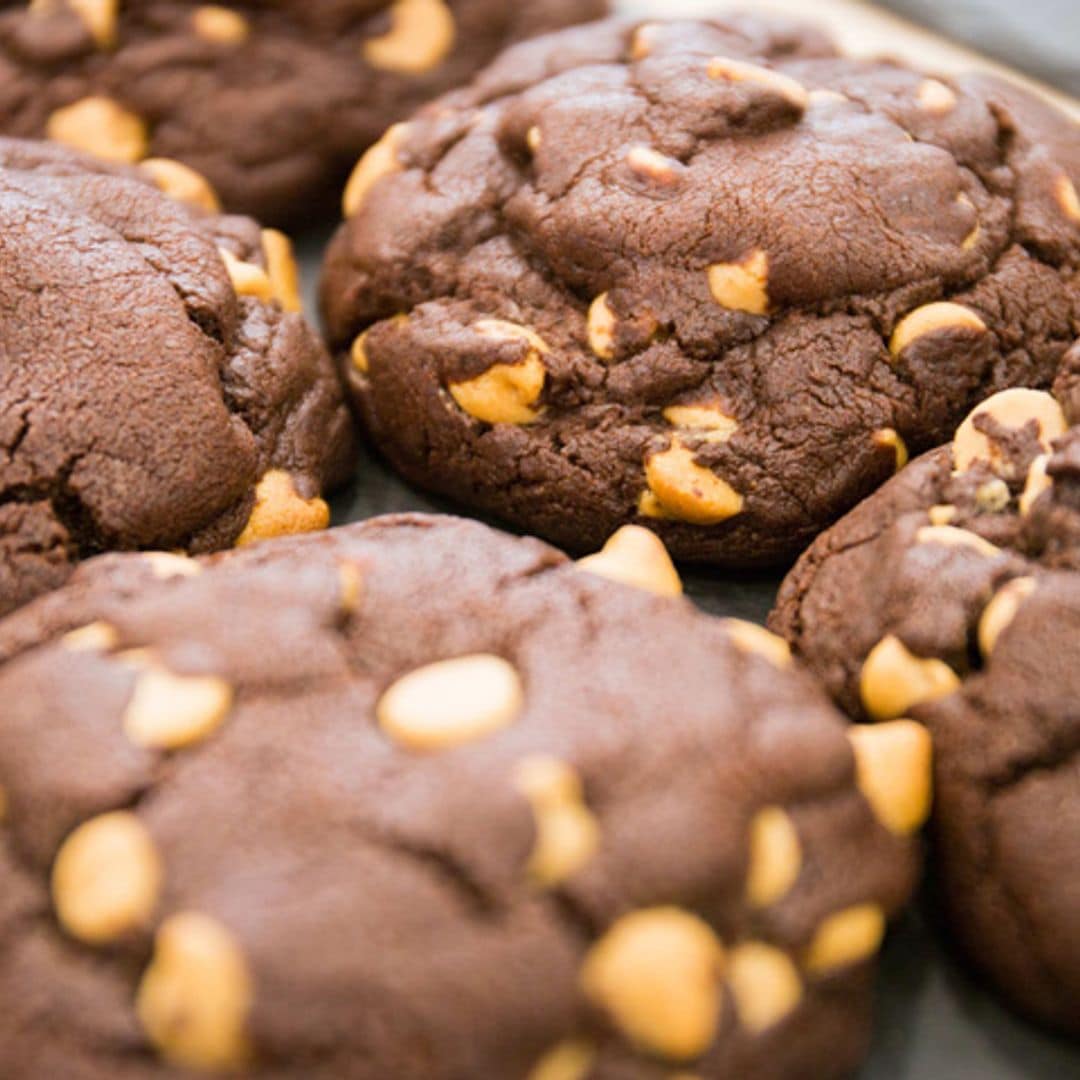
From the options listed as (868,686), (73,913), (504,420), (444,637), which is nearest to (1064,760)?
(868,686)

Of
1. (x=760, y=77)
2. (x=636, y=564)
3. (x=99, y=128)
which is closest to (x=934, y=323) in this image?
(x=760, y=77)

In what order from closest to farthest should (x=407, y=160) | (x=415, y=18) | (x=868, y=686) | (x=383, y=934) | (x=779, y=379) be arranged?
(x=383, y=934)
(x=868, y=686)
(x=779, y=379)
(x=407, y=160)
(x=415, y=18)

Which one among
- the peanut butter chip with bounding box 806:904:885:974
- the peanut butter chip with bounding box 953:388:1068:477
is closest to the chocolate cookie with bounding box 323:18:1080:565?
the peanut butter chip with bounding box 953:388:1068:477

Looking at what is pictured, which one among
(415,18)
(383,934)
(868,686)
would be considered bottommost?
(383,934)

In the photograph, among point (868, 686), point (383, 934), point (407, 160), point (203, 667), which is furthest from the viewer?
point (407, 160)

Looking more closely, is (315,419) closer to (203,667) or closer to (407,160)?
(407,160)

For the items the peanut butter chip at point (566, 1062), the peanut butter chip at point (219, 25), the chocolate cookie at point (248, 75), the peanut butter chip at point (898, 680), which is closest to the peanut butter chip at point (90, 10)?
the chocolate cookie at point (248, 75)

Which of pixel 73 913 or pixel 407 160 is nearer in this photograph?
pixel 73 913

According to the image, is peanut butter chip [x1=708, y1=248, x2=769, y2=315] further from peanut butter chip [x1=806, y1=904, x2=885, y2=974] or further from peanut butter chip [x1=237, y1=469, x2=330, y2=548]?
peanut butter chip [x1=806, y1=904, x2=885, y2=974]

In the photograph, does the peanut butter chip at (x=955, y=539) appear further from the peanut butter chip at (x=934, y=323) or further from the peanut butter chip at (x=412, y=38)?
the peanut butter chip at (x=412, y=38)
